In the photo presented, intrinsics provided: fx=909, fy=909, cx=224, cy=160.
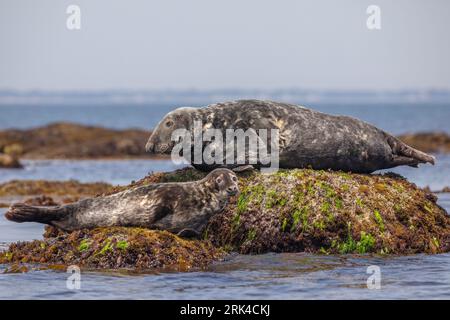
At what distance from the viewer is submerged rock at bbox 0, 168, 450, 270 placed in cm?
1052

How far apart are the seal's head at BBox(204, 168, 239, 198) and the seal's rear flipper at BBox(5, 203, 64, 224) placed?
6.29 ft

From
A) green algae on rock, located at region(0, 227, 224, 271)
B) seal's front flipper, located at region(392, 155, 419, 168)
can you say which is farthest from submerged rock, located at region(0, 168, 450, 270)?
seal's front flipper, located at region(392, 155, 419, 168)

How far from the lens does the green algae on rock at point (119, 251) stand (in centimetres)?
1041

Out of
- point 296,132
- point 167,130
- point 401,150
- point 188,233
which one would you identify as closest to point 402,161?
point 401,150

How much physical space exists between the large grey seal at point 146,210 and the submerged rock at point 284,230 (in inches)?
9.2

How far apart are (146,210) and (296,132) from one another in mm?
2574

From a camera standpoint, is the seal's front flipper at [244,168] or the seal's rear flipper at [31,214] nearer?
the seal's rear flipper at [31,214]

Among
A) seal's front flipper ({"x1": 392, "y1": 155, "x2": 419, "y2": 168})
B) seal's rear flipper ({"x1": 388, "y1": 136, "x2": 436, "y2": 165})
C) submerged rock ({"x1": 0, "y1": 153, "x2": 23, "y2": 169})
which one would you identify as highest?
seal's rear flipper ({"x1": 388, "y1": 136, "x2": 436, "y2": 165})

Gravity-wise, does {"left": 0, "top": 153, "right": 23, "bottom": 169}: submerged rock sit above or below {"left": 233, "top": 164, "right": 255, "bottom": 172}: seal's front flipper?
below

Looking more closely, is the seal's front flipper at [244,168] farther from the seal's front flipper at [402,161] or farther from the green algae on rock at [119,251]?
the seal's front flipper at [402,161]

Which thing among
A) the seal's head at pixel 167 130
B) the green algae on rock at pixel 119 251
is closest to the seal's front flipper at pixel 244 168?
the seal's head at pixel 167 130

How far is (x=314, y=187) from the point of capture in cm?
1165

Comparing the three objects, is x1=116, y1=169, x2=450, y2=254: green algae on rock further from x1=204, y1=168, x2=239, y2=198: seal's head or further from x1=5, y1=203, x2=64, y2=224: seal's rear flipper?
x1=5, y1=203, x2=64, y2=224: seal's rear flipper

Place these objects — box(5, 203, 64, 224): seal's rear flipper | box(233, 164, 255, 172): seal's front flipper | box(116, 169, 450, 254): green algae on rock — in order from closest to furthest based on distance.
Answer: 1. box(5, 203, 64, 224): seal's rear flipper
2. box(116, 169, 450, 254): green algae on rock
3. box(233, 164, 255, 172): seal's front flipper
